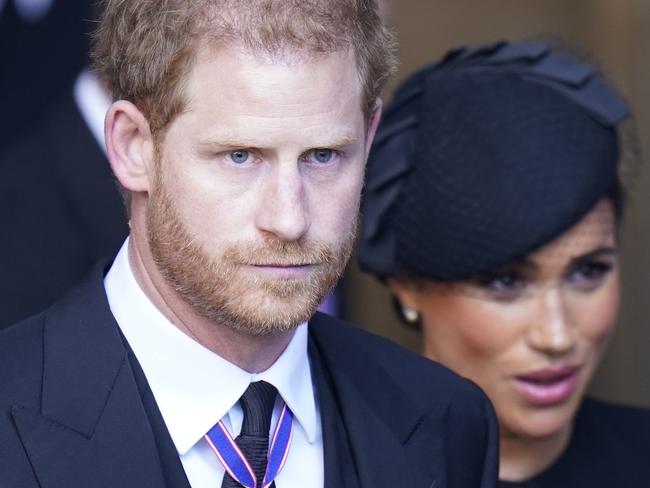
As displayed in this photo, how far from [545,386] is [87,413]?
56.3 inches

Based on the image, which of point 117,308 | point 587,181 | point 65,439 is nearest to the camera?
point 65,439

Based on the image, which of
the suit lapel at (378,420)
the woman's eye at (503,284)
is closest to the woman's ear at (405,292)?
the woman's eye at (503,284)

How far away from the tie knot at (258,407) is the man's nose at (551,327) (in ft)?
3.31

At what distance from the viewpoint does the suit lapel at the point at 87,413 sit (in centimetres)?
251

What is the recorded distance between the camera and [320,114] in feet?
8.45

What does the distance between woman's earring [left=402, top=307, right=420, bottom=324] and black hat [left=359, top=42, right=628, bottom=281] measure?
13 cm

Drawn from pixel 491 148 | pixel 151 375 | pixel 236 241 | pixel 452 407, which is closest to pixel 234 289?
pixel 236 241

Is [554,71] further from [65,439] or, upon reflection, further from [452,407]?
[65,439]

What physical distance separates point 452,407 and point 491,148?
80 centimetres

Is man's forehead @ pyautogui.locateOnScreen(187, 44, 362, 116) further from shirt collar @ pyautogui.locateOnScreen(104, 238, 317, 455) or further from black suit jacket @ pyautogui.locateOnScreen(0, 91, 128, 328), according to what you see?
black suit jacket @ pyautogui.locateOnScreen(0, 91, 128, 328)

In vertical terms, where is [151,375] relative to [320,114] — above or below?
below

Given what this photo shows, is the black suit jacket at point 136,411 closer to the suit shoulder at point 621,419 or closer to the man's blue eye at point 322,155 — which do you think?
the man's blue eye at point 322,155

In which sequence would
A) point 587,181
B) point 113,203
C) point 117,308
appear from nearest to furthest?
point 117,308, point 587,181, point 113,203

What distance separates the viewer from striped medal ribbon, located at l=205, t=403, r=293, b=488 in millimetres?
2625
